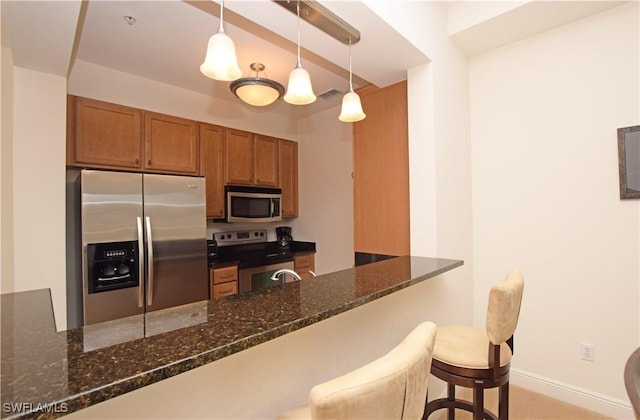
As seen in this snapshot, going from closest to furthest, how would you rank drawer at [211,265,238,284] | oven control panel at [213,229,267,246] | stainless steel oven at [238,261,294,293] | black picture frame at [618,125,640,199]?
black picture frame at [618,125,640,199]
drawer at [211,265,238,284]
stainless steel oven at [238,261,294,293]
oven control panel at [213,229,267,246]

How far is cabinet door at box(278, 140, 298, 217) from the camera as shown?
401 centimetres

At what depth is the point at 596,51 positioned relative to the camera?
6.48 feet

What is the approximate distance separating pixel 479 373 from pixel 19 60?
3.20 metres

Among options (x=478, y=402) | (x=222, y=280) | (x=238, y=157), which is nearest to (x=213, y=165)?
(x=238, y=157)

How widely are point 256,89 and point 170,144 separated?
50.1 inches

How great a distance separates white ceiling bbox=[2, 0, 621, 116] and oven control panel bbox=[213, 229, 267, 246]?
5.99ft

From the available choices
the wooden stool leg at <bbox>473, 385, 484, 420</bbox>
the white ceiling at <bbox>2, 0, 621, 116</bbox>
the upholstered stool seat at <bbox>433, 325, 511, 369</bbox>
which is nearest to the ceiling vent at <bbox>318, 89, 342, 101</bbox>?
the white ceiling at <bbox>2, 0, 621, 116</bbox>

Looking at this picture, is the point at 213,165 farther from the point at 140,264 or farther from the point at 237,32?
the point at 237,32

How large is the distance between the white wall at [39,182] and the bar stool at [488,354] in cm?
254

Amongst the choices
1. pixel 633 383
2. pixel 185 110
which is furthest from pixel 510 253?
pixel 185 110

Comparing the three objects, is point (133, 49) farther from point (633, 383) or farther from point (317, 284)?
point (633, 383)

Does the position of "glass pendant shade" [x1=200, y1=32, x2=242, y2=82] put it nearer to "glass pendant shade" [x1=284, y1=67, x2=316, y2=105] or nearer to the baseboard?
"glass pendant shade" [x1=284, y1=67, x2=316, y2=105]

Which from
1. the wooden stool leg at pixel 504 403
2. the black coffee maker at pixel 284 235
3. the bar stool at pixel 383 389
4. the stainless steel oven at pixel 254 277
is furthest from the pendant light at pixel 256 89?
the wooden stool leg at pixel 504 403

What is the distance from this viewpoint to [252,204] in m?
3.54
